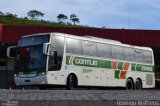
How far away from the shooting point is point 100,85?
28891mm

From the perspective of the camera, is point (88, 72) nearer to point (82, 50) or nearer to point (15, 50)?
point (82, 50)

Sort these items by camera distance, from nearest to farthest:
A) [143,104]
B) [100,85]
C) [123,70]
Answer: [143,104], [100,85], [123,70]

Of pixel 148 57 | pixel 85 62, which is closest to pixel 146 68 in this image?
pixel 148 57

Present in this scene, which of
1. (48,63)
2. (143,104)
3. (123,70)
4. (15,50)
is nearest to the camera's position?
(143,104)

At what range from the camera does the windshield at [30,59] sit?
2508 cm

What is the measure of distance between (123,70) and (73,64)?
541 cm

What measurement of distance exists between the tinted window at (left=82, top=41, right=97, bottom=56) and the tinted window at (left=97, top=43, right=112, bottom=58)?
1.29ft

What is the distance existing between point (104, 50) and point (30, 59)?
527 cm

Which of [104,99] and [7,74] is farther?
[7,74]

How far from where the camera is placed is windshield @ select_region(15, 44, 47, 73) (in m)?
25.1

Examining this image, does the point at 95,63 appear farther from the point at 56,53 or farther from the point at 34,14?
the point at 34,14

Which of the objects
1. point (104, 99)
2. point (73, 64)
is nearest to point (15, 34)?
point (73, 64)

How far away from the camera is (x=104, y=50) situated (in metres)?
29.0

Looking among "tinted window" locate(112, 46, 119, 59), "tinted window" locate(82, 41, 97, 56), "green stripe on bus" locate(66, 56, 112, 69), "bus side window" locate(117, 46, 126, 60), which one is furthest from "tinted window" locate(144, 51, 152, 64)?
"tinted window" locate(82, 41, 97, 56)
